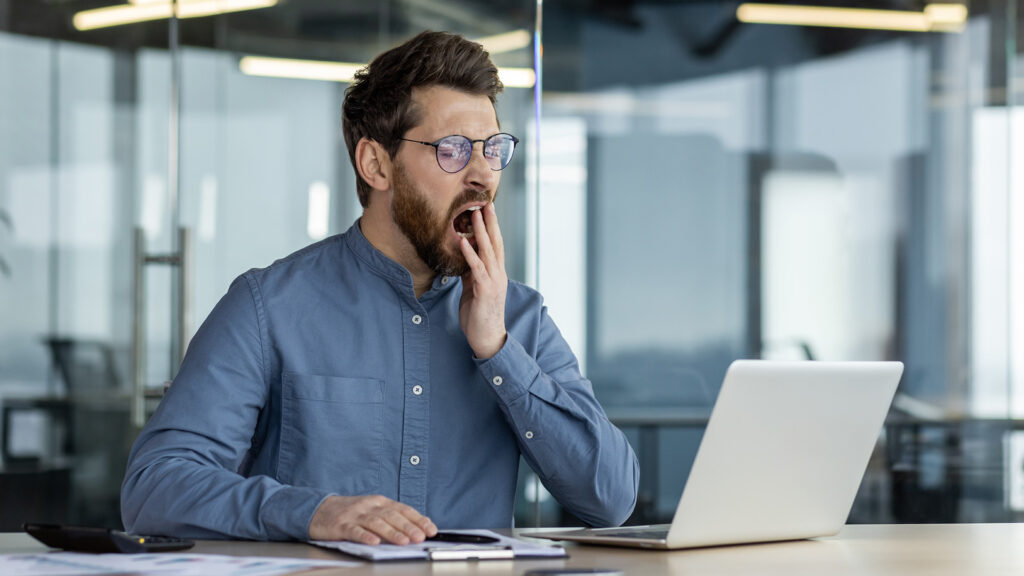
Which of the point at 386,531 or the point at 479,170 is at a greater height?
the point at 479,170

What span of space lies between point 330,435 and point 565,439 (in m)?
0.33

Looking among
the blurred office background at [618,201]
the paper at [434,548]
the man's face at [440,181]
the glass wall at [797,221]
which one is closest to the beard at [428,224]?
the man's face at [440,181]

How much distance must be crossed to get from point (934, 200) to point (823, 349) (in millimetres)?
578

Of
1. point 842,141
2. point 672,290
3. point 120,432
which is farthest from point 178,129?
point 842,141

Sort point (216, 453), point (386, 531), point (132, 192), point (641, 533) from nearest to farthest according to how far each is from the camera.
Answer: point (386, 531) → point (641, 533) → point (216, 453) → point (132, 192)

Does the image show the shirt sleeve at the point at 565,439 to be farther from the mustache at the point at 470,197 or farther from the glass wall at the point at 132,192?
the glass wall at the point at 132,192

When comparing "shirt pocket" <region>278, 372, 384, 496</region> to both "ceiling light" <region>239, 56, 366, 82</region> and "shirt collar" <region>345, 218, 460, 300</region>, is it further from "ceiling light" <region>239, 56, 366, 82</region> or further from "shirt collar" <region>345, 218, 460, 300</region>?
"ceiling light" <region>239, 56, 366, 82</region>

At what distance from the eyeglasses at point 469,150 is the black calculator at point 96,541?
731mm

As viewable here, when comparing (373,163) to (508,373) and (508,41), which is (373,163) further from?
(508,41)

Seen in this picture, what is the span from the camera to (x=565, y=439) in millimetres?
1778

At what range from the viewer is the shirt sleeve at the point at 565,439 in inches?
69.2

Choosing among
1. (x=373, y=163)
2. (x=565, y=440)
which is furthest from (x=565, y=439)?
(x=373, y=163)

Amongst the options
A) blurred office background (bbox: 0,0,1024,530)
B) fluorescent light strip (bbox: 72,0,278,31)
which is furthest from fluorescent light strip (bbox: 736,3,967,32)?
fluorescent light strip (bbox: 72,0,278,31)

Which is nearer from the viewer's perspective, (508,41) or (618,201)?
(508,41)
